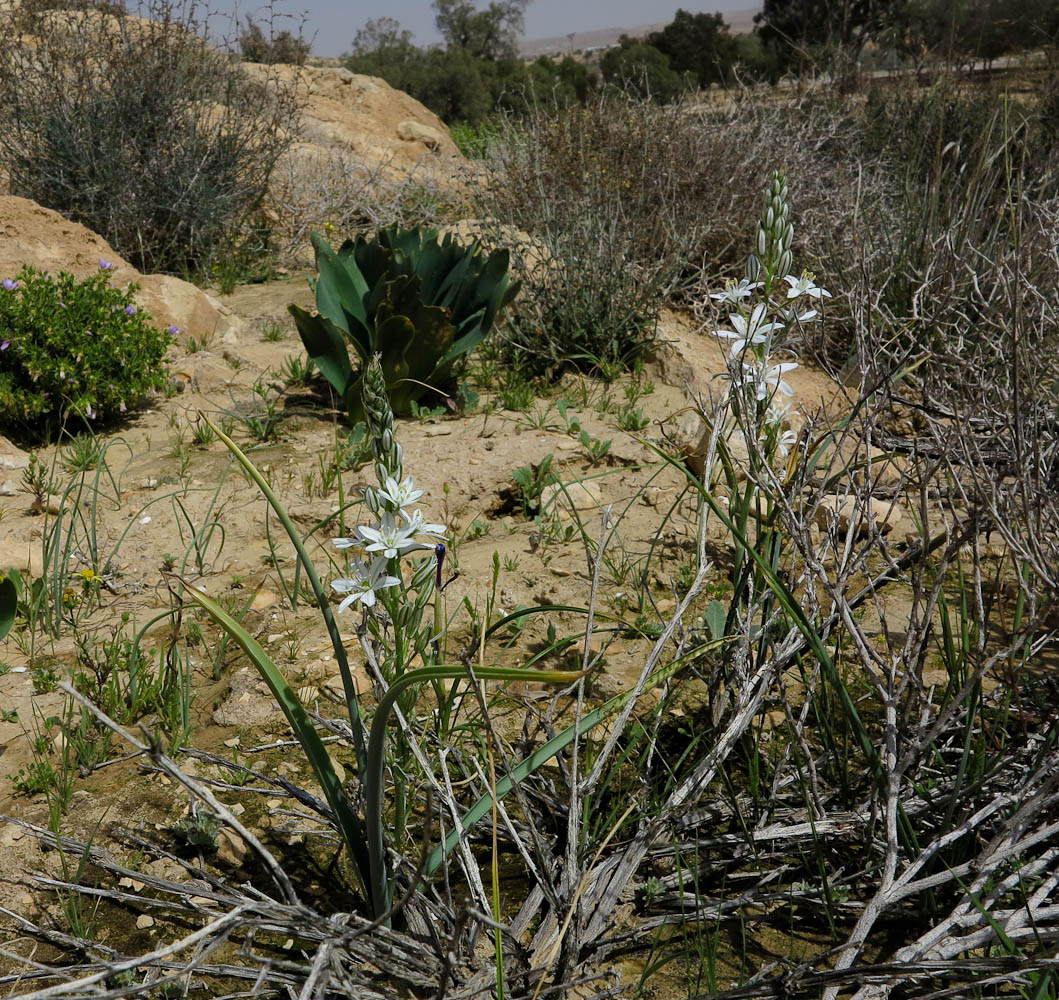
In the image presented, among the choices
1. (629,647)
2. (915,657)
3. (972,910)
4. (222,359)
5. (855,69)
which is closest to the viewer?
(972,910)

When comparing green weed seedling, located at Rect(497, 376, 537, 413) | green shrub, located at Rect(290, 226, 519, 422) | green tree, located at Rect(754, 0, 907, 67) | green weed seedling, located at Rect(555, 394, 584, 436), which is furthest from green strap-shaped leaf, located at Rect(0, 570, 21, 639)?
green tree, located at Rect(754, 0, 907, 67)

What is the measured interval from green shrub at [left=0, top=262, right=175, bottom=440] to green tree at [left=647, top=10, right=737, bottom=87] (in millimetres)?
22493

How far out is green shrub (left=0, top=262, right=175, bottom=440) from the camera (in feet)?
12.6

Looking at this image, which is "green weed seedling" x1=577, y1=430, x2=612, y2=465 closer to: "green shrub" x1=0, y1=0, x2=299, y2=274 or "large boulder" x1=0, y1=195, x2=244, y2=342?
"large boulder" x1=0, y1=195, x2=244, y2=342

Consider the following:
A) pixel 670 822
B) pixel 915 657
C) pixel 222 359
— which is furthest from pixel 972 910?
pixel 222 359

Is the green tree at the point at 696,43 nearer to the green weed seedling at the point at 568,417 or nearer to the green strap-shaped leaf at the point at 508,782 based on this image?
the green weed seedling at the point at 568,417

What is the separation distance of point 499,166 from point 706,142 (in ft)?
7.02

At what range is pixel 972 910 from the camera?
147 centimetres

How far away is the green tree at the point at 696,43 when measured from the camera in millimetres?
24500

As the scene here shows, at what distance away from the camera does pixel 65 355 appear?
393 centimetres

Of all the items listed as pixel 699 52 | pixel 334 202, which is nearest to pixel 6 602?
pixel 334 202

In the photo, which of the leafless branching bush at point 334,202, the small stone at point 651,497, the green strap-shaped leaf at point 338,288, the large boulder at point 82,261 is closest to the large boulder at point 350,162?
the leafless branching bush at point 334,202

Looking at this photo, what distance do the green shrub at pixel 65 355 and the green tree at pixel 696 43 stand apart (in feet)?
73.8

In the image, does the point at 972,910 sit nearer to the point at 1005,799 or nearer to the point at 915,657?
the point at 1005,799
